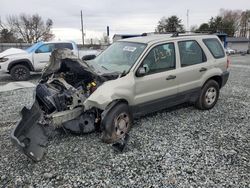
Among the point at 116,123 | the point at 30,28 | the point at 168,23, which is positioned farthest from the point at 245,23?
the point at 116,123

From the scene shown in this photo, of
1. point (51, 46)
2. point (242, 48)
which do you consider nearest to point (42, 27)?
point (242, 48)

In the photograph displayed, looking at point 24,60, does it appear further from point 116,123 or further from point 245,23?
point 245,23

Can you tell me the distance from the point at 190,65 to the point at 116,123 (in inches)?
92.4

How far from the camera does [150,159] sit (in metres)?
3.90

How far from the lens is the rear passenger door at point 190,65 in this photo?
5.49 m

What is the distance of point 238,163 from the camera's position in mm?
3801

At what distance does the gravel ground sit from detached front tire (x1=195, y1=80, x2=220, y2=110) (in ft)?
2.01

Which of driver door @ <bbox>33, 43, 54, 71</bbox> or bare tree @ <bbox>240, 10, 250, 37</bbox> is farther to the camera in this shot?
bare tree @ <bbox>240, 10, 250, 37</bbox>

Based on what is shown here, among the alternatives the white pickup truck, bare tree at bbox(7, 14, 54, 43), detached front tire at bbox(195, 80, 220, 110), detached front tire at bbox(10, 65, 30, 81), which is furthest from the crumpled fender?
bare tree at bbox(7, 14, 54, 43)

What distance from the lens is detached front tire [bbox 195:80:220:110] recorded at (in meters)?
6.13

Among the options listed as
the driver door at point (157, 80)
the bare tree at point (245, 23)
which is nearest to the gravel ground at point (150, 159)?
the driver door at point (157, 80)

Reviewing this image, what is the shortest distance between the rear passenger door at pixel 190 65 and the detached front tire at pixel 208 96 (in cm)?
30

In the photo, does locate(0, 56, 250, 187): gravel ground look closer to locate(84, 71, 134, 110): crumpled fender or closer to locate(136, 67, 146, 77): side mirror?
locate(84, 71, 134, 110): crumpled fender

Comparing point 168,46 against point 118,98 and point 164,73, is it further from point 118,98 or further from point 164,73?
point 118,98
